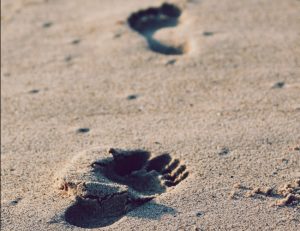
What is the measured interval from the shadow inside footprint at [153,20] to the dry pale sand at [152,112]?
13mm

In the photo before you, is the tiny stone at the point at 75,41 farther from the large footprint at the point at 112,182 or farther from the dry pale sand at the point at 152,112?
the large footprint at the point at 112,182

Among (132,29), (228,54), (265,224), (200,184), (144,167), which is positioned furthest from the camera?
(132,29)

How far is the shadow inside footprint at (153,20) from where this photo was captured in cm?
317

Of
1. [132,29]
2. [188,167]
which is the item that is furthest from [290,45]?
[188,167]

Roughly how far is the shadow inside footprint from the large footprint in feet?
2.92

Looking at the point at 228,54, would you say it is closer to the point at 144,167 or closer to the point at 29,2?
the point at 144,167

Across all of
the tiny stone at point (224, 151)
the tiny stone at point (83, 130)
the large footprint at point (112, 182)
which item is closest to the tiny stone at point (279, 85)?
the tiny stone at point (224, 151)

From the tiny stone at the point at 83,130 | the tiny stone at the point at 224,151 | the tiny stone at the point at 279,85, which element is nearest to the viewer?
the tiny stone at the point at 224,151

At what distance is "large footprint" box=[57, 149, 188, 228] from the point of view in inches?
82.2

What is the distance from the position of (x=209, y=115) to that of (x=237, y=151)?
0.28 metres

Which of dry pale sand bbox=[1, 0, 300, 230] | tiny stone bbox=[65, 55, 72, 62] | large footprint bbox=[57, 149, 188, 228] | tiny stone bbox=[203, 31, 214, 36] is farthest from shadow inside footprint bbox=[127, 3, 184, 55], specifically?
large footprint bbox=[57, 149, 188, 228]

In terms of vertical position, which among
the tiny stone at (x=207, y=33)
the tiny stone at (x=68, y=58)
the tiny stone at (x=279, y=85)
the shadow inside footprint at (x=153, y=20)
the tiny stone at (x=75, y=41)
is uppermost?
the shadow inside footprint at (x=153, y=20)

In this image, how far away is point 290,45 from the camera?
115 inches

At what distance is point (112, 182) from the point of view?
2178mm
